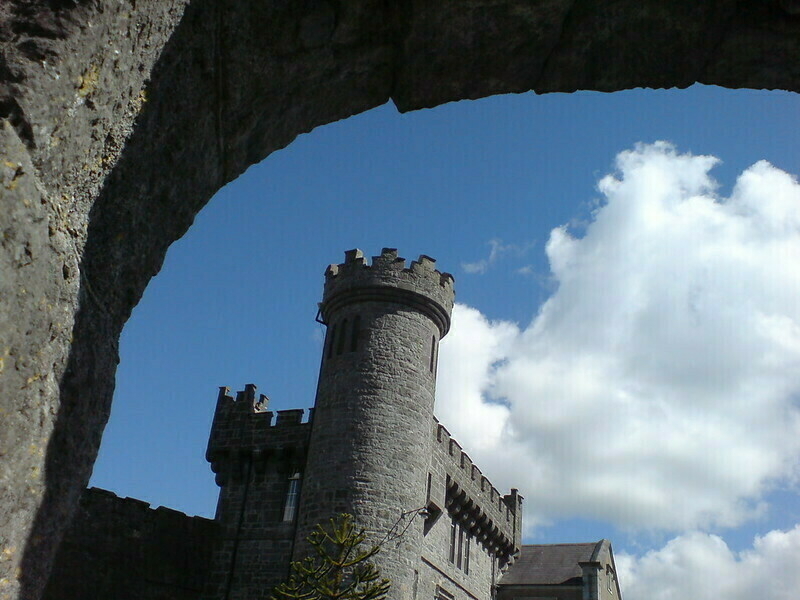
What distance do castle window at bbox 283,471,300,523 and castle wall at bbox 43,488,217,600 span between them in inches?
83.4

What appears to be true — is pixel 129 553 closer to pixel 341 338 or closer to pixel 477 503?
pixel 341 338

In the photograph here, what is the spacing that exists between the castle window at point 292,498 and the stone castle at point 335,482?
0.04 m

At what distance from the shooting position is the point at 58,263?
2.16m

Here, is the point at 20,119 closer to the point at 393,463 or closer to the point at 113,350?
the point at 113,350

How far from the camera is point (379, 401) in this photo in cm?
2042

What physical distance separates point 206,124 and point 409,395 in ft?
60.3

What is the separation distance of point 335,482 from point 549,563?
14.4m

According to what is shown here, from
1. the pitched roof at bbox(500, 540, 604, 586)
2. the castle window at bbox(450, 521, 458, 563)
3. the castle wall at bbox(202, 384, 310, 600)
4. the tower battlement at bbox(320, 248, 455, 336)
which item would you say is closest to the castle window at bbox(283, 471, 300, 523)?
the castle wall at bbox(202, 384, 310, 600)

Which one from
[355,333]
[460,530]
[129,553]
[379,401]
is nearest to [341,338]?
[355,333]

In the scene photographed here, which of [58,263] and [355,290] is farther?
[355,290]

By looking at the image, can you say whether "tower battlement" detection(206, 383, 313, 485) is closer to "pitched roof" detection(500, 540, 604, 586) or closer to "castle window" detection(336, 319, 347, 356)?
"castle window" detection(336, 319, 347, 356)

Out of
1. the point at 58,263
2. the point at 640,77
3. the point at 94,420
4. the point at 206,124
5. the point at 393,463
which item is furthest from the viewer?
the point at 393,463

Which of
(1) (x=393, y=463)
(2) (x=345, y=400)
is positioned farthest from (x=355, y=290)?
(1) (x=393, y=463)

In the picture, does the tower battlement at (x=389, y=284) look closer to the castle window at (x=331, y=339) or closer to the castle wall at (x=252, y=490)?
the castle window at (x=331, y=339)
